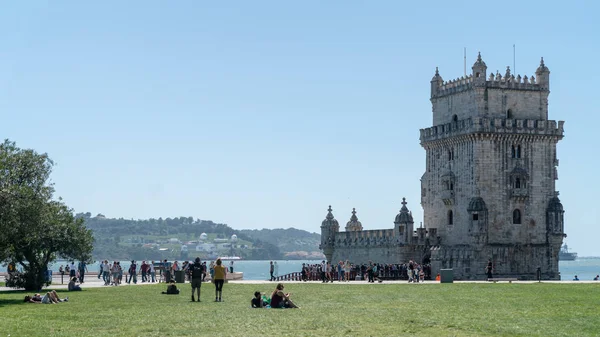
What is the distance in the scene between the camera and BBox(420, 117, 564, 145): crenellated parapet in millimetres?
84188

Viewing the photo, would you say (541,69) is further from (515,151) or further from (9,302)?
(9,302)

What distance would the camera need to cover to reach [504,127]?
278ft

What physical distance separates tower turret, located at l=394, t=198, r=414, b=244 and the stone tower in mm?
2694

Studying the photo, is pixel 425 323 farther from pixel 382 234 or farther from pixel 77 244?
pixel 382 234

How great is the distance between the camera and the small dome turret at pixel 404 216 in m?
89.1

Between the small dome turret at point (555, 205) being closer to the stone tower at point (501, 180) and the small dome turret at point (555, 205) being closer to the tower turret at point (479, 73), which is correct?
the stone tower at point (501, 180)

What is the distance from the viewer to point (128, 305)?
136 feet

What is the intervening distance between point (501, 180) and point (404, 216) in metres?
9.12

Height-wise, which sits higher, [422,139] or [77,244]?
[422,139]

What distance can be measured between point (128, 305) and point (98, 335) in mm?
12676

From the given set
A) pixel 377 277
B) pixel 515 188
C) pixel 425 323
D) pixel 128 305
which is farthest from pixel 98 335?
pixel 515 188

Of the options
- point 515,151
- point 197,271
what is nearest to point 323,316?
point 197,271

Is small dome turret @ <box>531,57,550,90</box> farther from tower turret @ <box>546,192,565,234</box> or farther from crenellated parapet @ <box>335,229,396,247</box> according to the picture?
crenellated parapet @ <box>335,229,396,247</box>

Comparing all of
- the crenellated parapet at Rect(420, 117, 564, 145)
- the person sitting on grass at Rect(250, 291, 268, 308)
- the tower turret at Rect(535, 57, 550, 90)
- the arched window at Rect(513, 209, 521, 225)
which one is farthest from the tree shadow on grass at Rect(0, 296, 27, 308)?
the tower turret at Rect(535, 57, 550, 90)
